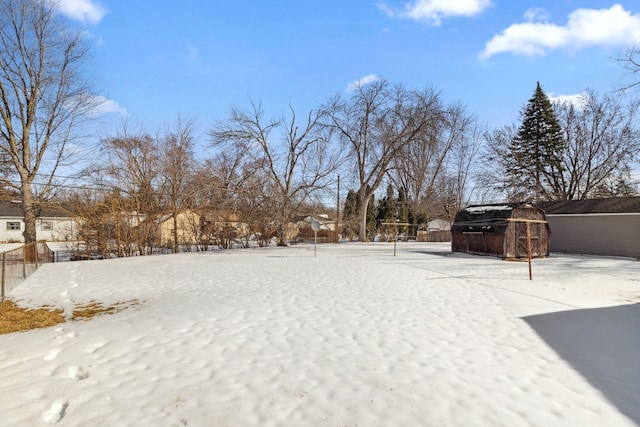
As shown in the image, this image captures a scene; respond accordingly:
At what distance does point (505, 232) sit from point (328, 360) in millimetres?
14947

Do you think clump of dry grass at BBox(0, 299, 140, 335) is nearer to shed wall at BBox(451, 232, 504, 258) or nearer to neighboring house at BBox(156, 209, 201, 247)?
neighboring house at BBox(156, 209, 201, 247)

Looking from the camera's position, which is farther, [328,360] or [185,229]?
[185,229]

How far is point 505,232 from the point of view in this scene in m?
16.2

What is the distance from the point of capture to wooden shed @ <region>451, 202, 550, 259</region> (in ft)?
53.8

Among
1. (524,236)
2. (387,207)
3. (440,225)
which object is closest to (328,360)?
(524,236)

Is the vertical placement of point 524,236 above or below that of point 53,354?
above

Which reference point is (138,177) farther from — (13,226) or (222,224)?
(13,226)

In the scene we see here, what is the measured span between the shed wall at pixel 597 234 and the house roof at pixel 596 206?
24cm

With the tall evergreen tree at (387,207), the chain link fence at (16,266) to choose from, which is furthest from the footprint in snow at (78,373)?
the tall evergreen tree at (387,207)

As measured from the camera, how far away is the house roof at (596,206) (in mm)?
17953

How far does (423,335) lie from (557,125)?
3435cm

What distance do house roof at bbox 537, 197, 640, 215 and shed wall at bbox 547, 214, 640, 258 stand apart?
24 cm

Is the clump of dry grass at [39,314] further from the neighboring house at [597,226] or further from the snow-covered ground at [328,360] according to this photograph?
the neighboring house at [597,226]

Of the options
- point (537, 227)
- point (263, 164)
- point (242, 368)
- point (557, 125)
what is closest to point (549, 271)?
point (537, 227)
